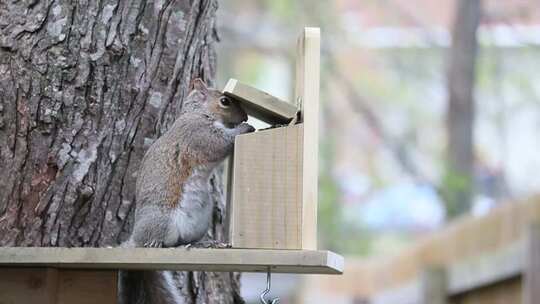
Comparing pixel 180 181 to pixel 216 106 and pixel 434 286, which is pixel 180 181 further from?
pixel 434 286

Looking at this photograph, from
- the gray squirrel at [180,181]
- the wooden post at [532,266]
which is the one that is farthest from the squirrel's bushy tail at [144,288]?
the wooden post at [532,266]

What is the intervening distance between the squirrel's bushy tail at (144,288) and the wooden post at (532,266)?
2603mm

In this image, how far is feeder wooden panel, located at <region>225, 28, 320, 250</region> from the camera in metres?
2.90

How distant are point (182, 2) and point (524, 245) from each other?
2.64 meters

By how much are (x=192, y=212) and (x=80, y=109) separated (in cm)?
51

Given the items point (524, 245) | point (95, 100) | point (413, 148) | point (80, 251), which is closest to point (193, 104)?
point (95, 100)

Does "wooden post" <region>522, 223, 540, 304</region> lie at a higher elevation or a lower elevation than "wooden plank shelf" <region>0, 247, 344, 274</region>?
higher

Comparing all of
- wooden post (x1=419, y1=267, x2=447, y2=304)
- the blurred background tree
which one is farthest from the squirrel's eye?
the blurred background tree

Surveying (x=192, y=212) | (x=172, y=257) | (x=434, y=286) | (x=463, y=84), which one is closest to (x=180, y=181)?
(x=192, y=212)

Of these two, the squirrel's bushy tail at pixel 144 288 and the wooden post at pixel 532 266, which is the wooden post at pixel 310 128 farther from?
the wooden post at pixel 532 266

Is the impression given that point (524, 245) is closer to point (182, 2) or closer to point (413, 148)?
point (182, 2)

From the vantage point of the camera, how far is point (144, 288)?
3291 mm

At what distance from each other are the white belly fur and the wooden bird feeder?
102 millimetres

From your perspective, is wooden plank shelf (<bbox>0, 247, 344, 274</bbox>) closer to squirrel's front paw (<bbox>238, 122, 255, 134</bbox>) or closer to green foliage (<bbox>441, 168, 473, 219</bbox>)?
squirrel's front paw (<bbox>238, 122, 255, 134</bbox>)
